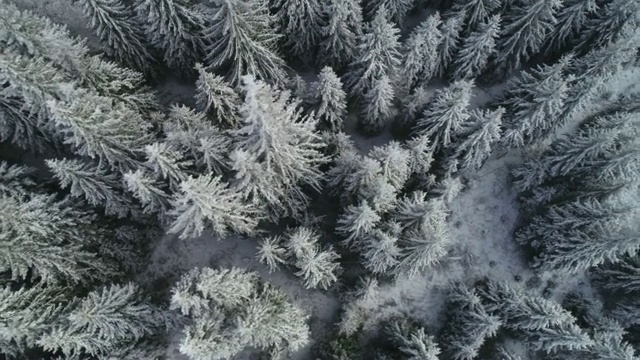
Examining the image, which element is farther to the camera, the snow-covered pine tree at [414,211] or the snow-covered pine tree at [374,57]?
the snow-covered pine tree at [374,57]

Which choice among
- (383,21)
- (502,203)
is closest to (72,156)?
(383,21)

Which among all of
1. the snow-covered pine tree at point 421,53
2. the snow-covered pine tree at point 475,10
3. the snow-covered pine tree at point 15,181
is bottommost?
the snow-covered pine tree at point 15,181

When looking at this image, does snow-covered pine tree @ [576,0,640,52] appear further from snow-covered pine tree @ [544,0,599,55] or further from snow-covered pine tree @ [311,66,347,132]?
snow-covered pine tree @ [311,66,347,132]

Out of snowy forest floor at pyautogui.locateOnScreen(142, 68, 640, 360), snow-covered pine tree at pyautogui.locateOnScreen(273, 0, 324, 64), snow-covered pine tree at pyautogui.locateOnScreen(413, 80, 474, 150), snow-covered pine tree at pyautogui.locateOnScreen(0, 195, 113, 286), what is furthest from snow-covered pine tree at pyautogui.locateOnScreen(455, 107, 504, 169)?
snow-covered pine tree at pyautogui.locateOnScreen(0, 195, 113, 286)

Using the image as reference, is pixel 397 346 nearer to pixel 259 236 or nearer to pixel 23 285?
pixel 259 236

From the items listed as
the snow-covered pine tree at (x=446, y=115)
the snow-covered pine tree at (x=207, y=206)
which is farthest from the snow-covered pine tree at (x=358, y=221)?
the snow-covered pine tree at (x=446, y=115)

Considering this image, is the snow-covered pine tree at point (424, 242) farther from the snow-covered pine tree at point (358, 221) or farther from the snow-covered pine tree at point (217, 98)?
the snow-covered pine tree at point (217, 98)
